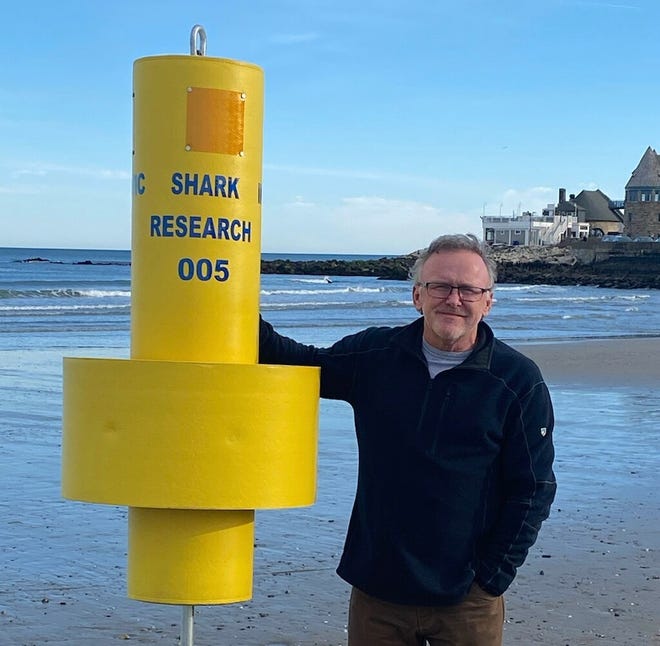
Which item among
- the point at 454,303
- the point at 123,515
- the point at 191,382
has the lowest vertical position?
the point at 123,515

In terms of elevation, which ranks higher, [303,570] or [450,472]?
[450,472]

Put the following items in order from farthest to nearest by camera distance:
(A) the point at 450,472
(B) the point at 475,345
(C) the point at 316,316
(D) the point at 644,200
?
(D) the point at 644,200
(C) the point at 316,316
(B) the point at 475,345
(A) the point at 450,472

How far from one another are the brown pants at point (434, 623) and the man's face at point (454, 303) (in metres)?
0.75

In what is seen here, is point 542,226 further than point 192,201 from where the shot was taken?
Yes

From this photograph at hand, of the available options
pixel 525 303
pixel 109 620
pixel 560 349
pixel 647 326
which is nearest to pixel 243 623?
pixel 109 620

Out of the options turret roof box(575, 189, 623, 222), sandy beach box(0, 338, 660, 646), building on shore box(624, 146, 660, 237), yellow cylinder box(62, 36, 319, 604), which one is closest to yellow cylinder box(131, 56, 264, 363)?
yellow cylinder box(62, 36, 319, 604)

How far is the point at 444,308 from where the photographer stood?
128 inches

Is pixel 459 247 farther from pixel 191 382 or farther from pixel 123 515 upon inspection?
pixel 123 515

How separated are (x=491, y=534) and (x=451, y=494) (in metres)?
0.20

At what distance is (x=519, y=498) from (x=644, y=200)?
10362 cm

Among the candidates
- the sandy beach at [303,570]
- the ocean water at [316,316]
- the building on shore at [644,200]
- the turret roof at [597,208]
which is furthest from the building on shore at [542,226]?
the sandy beach at [303,570]

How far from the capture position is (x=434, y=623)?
328 centimetres

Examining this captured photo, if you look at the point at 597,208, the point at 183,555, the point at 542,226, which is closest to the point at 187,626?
the point at 183,555

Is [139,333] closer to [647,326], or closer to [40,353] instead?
[40,353]
